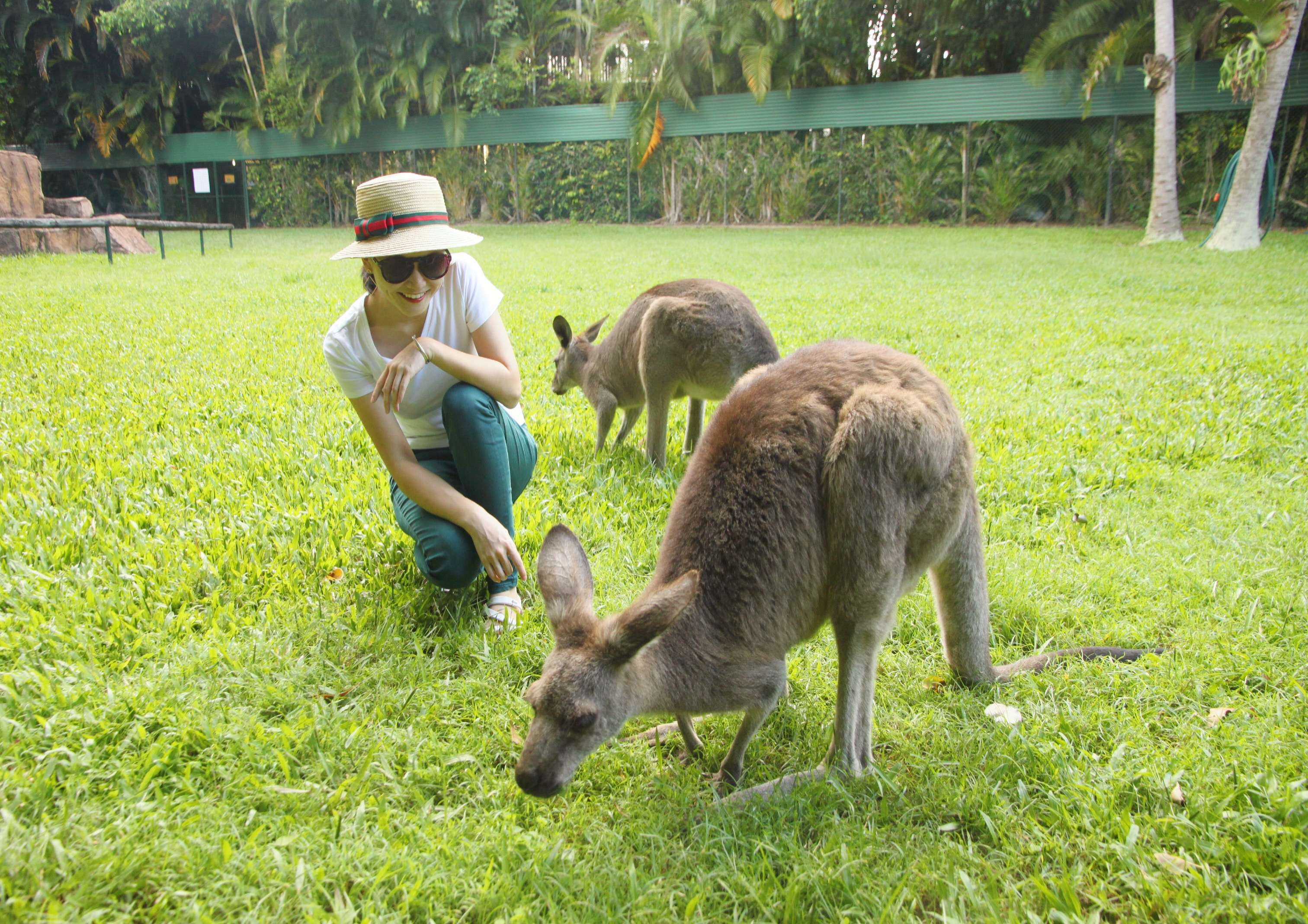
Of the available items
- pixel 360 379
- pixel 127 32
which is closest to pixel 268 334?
pixel 360 379

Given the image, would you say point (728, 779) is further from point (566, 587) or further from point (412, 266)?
point (412, 266)

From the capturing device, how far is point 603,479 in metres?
4.12

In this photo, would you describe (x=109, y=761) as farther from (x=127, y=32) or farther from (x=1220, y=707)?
(x=127, y=32)

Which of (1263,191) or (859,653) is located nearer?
(859,653)

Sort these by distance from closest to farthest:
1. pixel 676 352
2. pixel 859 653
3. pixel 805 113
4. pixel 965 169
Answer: pixel 859 653
pixel 676 352
pixel 965 169
pixel 805 113

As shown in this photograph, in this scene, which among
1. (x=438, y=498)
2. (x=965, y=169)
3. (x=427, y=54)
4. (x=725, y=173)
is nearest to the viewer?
(x=438, y=498)

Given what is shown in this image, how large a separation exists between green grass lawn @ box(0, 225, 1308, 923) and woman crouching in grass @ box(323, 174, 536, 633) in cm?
28

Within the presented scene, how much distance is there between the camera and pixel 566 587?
2.08m

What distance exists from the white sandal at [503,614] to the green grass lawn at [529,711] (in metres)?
0.07

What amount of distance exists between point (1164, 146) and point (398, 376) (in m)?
15.3

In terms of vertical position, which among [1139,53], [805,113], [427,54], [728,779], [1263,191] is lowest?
[728,779]

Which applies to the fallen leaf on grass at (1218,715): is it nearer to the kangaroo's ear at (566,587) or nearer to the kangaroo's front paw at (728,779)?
the kangaroo's front paw at (728,779)

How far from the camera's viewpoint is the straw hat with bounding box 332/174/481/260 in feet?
8.18

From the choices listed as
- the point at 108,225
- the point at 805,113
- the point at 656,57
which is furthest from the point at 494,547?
the point at 656,57
